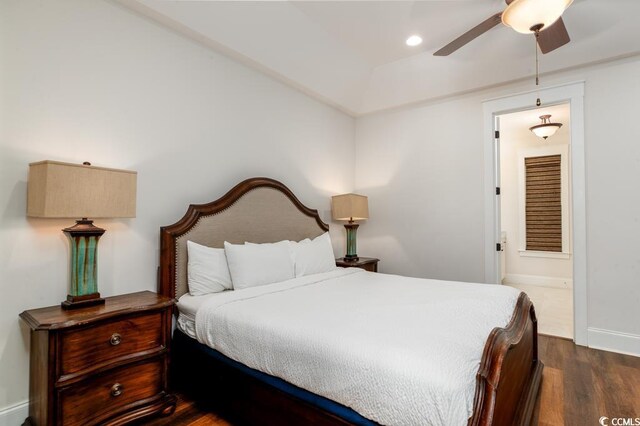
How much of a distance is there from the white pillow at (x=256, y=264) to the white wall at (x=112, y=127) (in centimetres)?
56

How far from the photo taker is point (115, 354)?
1768mm

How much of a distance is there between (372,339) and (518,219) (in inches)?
227

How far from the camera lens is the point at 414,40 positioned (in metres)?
3.34

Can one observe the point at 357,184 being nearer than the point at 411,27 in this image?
No

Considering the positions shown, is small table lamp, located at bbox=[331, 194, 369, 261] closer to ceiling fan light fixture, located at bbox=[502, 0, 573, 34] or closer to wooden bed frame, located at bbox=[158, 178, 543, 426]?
wooden bed frame, located at bbox=[158, 178, 543, 426]

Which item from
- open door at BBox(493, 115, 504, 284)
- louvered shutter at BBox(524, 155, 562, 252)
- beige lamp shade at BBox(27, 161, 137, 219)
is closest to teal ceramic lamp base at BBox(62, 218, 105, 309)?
beige lamp shade at BBox(27, 161, 137, 219)

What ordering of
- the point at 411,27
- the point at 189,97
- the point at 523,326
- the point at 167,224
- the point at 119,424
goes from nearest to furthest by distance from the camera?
the point at 119,424 → the point at 523,326 → the point at 167,224 → the point at 189,97 → the point at 411,27

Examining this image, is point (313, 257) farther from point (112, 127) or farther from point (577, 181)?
point (577, 181)

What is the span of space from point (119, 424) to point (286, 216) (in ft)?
6.96

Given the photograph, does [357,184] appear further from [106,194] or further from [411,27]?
[106,194]

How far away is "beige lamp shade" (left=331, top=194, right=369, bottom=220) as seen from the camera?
12.9 ft

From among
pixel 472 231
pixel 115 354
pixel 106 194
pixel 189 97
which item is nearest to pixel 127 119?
pixel 189 97

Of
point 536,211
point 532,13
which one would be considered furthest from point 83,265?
point 536,211

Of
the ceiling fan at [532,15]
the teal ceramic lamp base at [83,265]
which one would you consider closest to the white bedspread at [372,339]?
the teal ceramic lamp base at [83,265]
